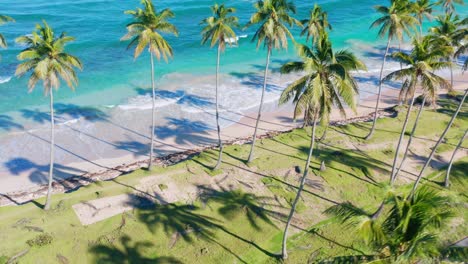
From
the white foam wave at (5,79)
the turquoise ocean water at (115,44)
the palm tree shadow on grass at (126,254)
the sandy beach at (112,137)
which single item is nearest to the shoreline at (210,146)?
the sandy beach at (112,137)

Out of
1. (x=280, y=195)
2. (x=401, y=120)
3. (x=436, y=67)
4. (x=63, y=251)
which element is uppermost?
(x=436, y=67)

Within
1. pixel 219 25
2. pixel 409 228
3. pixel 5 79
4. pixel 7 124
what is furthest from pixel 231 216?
pixel 5 79

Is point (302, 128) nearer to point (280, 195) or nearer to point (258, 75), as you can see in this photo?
point (280, 195)

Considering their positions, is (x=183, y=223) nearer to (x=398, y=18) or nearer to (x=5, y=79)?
(x=398, y=18)

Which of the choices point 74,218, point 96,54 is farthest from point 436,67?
point 96,54

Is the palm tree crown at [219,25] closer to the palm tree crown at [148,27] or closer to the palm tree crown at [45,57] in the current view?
the palm tree crown at [148,27]

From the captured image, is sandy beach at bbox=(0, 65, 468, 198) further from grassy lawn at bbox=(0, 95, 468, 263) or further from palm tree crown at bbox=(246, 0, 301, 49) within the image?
palm tree crown at bbox=(246, 0, 301, 49)
